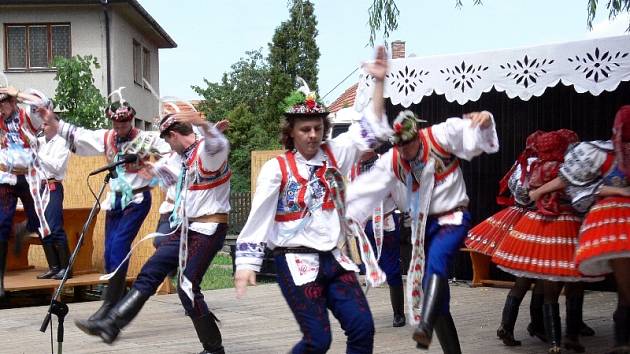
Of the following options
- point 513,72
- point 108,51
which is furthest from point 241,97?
point 513,72

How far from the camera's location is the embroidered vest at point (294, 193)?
4.81 meters

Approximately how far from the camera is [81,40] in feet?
88.7

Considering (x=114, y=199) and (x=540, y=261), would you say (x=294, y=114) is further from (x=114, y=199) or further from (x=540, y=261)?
(x=114, y=199)

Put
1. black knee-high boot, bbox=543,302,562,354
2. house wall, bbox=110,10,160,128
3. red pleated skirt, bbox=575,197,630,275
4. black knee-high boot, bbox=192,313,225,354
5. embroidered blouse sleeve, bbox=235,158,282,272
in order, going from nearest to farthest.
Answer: embroidered blouse sleeve, bbox=235,158,282,272
red pleated skirt, bbox=575,197,630,275
black knee-high boot, bbox=192,313,225,354
black knee-high boot, bbox=543,302,562,354
house wall, bbox=110,10,160,128

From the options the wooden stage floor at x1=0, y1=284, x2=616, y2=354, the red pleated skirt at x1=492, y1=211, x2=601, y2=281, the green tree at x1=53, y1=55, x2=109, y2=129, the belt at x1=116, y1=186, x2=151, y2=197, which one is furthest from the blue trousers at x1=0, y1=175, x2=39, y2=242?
the green tree at x1=53, y1=55, x2=109, y2=129

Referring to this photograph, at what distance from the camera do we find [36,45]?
27297 mm

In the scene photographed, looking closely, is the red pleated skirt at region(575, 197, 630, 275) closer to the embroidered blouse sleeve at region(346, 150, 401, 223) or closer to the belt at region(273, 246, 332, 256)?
the embroidered blouse sleeve at region(346, 150, 401, 223)

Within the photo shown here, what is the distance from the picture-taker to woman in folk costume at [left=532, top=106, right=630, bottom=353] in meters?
5.54

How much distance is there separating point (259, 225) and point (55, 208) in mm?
5835

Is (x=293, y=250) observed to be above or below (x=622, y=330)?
above

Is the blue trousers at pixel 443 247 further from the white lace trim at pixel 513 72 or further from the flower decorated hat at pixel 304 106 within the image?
the white lace trim at pixel 513 72

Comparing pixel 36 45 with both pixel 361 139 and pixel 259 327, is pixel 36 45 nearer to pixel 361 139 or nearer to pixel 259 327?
pixel 259 327

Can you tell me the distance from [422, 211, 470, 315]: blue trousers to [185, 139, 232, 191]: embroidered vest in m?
1.64

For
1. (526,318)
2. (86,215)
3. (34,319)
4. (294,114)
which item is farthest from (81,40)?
(294,114)
